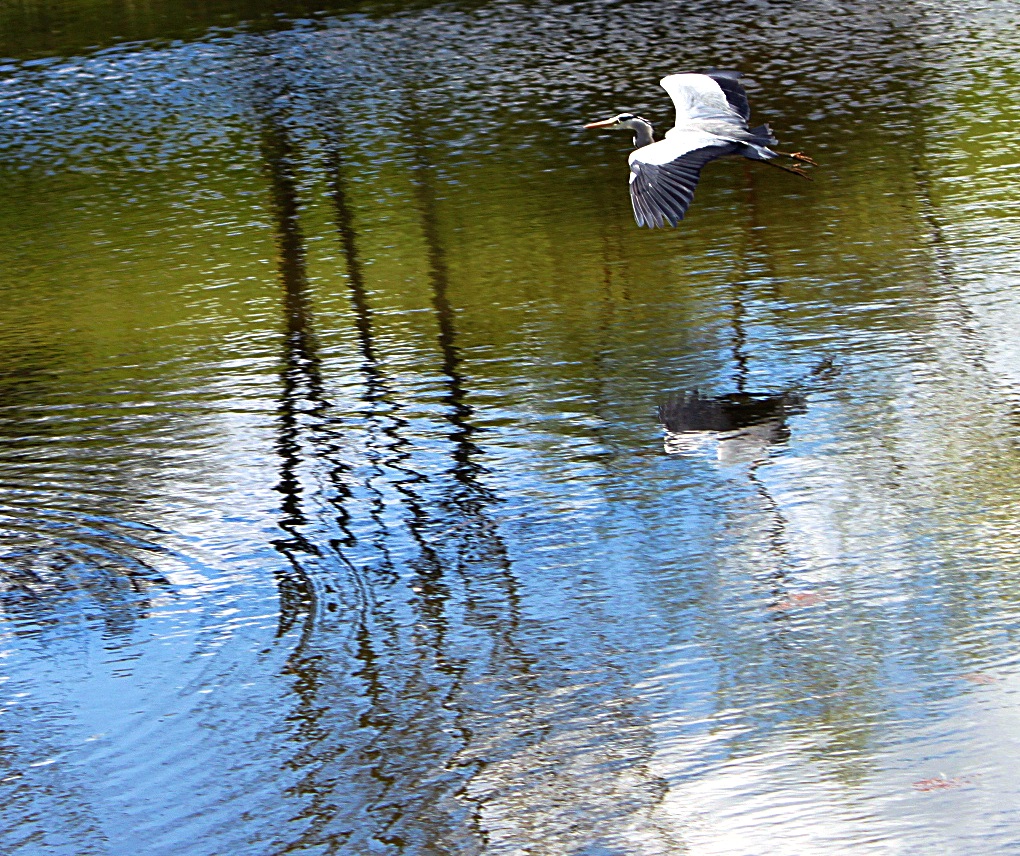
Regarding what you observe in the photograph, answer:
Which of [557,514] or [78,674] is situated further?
[557,514]

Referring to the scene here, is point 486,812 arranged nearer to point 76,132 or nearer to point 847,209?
point 847,209

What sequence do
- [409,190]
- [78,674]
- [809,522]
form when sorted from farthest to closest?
1. [409,190]
2. [809,522]
3. [78,674]

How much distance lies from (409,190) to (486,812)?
871cm

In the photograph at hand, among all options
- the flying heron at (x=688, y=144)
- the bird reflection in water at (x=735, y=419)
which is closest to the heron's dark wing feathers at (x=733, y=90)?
the flying heron at (x=688, y=144)

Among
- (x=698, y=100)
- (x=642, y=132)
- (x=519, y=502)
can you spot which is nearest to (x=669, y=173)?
(x=698, y=100)

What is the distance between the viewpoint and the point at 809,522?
5.98 meters

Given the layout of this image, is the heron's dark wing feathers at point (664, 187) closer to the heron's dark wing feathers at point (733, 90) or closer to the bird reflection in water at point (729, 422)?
the heron's dark wing feathers at point (733, 90)

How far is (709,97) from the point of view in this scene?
8391 millimetres

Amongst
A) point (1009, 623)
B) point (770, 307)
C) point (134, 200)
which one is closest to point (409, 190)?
point (134, 200)

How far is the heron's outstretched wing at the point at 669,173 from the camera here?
7223 mm

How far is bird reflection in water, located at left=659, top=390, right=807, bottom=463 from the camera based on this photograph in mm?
6781

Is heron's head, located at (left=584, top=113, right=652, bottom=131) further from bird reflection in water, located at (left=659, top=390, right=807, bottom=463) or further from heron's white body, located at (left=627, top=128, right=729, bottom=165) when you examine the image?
bird reflection in water, located at (left=659, top=390, right=807, bottom=463)

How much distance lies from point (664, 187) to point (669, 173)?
0.13 meters

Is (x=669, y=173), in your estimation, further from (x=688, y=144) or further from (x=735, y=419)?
(x=735, y=419)
